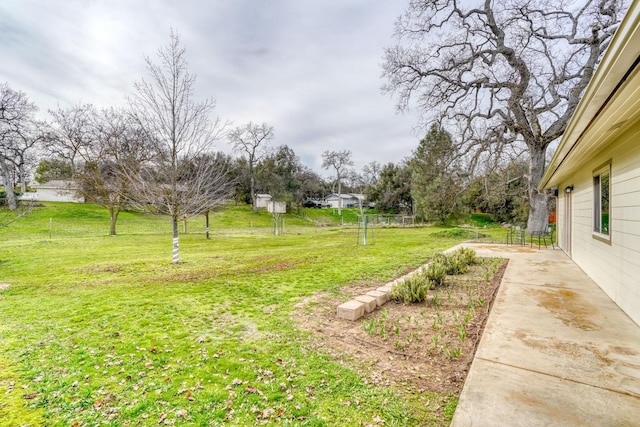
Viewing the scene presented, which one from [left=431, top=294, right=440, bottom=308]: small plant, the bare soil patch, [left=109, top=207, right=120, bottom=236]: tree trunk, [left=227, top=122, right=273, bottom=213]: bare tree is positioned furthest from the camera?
[left=227, top=122, right=273, bottom=213]: bare tree

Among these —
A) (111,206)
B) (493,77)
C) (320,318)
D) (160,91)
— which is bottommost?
(320,318)

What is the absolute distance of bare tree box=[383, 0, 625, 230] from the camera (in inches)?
475

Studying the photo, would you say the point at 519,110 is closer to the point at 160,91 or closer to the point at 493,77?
the point at 493,77

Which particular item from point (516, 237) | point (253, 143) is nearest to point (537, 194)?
point (516, 237)

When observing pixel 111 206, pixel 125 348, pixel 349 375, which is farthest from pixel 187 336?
pixel 111 206

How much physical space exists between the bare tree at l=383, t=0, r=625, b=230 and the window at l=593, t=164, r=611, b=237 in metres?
8.24

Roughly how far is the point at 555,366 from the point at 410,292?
2017 millimetres

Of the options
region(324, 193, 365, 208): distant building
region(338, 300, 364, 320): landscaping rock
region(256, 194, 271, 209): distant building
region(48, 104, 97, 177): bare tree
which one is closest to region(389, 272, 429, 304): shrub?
region(338, 300, 364, 320): landscaping rock

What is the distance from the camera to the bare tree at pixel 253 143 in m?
31.5

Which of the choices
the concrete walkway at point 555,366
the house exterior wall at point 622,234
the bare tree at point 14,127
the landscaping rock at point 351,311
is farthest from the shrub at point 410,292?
the bare tree at point 14,127

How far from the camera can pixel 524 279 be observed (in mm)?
5156

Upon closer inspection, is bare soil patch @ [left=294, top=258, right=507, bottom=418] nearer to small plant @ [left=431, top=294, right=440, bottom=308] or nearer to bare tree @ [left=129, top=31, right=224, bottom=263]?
small plant @ [left=431, top=294, right=440, bottom=308]

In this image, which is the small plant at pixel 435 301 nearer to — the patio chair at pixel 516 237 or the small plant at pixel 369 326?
the small plant at pixel 369 326

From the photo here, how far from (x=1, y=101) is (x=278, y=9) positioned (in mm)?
23050
